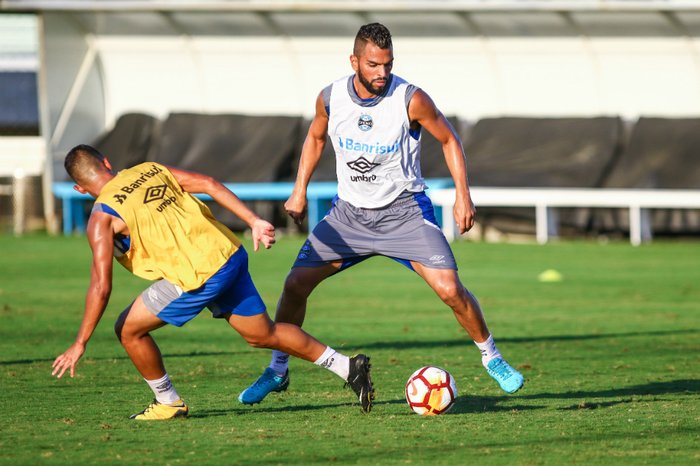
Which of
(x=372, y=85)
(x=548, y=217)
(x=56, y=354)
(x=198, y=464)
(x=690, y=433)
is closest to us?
(x=198, y=464)

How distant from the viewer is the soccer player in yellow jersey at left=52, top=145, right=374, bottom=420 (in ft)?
22.7

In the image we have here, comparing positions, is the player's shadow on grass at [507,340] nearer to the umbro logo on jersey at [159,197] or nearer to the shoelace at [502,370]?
the shoelace at [502,370]

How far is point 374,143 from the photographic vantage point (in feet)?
26.0

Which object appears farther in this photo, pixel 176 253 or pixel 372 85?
pixel 372 85

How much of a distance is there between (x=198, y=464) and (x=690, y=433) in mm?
2633

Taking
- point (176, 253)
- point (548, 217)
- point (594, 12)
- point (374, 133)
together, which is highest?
point (594, 12)

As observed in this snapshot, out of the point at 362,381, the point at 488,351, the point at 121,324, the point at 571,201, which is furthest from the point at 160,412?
the point at 571,201

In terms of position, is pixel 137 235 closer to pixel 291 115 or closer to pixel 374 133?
pixel 374 133

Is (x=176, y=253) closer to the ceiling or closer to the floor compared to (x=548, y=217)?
closer to the ceiling

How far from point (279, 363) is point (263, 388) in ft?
0.61

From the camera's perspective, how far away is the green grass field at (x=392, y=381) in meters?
6.46

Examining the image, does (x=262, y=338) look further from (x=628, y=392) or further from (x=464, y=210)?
(x=628, y=392)

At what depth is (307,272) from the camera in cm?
812

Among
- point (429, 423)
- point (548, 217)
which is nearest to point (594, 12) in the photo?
point (548, 217)
